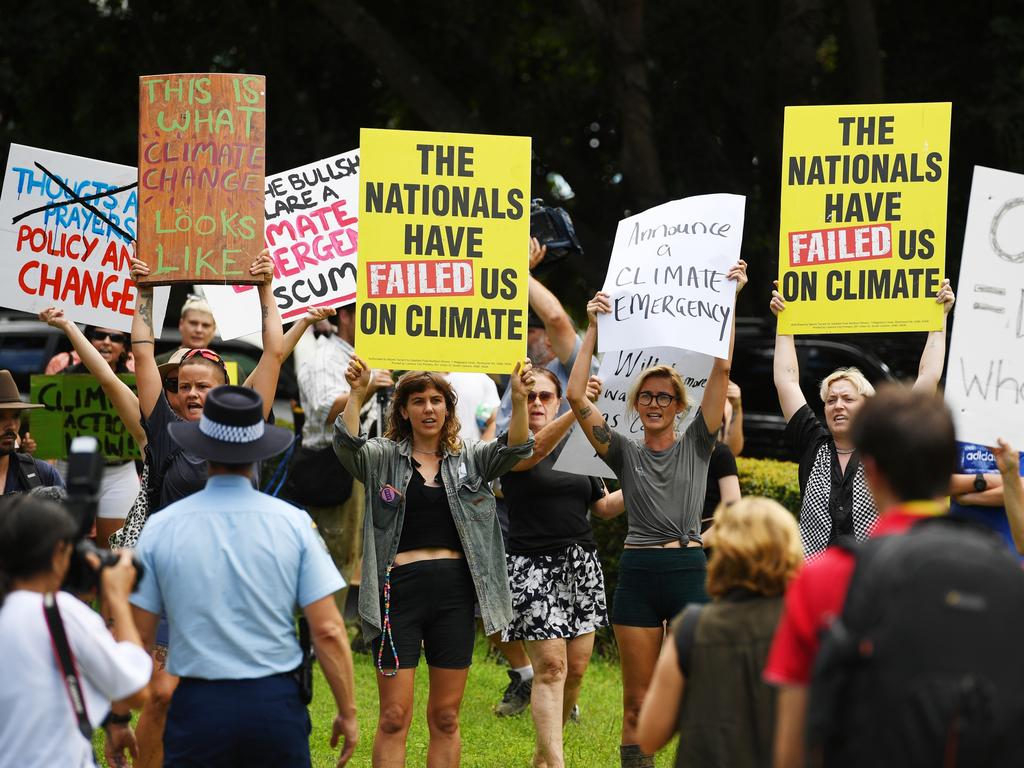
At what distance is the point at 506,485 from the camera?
24.2 feet

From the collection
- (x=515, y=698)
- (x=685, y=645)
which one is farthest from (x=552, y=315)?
(x=685, y=645)

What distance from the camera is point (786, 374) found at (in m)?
6.44

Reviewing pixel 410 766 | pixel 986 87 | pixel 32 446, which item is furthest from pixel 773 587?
pixel 986 87

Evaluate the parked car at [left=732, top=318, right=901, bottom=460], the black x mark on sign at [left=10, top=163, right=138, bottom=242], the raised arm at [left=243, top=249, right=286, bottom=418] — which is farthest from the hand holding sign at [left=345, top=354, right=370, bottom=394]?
the parked car at [left=732, top=318, right=901, bottom=460]

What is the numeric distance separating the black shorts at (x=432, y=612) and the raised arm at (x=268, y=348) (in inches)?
38.0

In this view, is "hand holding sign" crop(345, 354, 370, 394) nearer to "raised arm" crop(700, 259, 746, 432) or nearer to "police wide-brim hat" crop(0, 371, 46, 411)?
"raised arm" crop(700, 259, 746, 432)

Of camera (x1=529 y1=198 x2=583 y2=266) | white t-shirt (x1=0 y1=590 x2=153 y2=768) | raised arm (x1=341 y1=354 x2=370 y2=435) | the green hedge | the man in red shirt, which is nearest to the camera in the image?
the man in red shirt

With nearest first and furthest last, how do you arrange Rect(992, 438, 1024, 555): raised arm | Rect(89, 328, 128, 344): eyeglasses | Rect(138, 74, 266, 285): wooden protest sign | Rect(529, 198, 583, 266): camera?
Rect(992, 438, 1024, 555): raised arm
Rect(138, 74, 266, 285): wooden protest sign
Rect(529, 198, 583, 266): camera
Rect(89, 328, 128, 344): eyeglasses

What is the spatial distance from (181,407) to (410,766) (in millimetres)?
2389

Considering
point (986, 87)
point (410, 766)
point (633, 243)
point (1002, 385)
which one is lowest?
point (410, 766)

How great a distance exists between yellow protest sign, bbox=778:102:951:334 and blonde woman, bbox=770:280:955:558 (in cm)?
18

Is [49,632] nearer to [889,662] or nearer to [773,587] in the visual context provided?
[773,587]

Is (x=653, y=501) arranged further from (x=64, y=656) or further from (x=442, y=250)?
(x=64, y=656)

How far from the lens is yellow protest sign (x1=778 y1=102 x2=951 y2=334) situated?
6.49m
